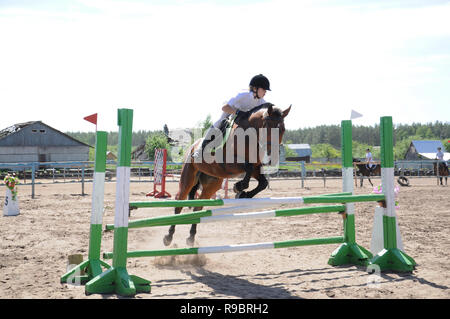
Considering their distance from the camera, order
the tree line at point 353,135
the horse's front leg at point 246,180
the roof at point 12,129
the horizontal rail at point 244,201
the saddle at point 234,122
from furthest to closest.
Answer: the tree line at point 353,135 < the roof at point 12,129 < the saddle at point 234,122 < the horse's front leg at point 246,180 < the horizontal rail at point 244,201

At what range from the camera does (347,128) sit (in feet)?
14.5

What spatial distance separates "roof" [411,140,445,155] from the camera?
67.6m

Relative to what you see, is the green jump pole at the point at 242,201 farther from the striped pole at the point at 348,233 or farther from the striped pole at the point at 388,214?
the striped pole at the point at 348,233

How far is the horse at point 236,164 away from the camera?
373 centimetres

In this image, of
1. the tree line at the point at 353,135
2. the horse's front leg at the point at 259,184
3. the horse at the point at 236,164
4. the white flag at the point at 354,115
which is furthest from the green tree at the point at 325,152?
the horse's front leg at the point at 259,184

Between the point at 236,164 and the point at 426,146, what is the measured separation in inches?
2929

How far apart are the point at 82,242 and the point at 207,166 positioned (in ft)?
6.90

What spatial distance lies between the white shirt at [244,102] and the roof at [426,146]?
7142 centimetres

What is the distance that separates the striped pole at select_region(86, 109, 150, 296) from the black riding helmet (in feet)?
5.43

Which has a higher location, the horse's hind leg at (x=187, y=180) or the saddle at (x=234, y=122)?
the saddle at (x=234, y=122)

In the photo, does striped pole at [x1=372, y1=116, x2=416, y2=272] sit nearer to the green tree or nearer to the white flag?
the white flag

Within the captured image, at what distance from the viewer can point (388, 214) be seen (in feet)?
13.1
